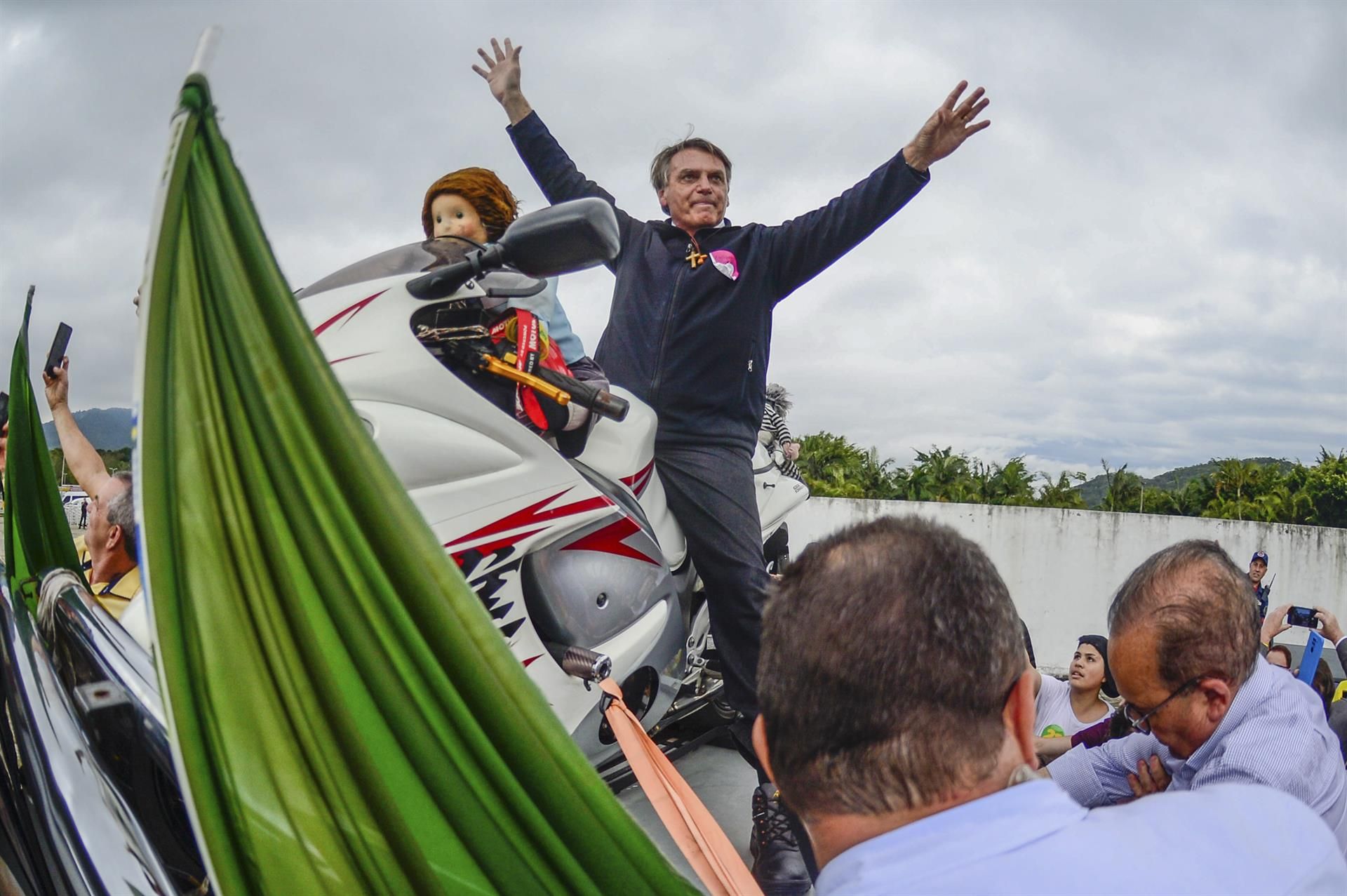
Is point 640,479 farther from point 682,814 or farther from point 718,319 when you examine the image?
point 682,814

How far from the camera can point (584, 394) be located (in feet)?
5.48

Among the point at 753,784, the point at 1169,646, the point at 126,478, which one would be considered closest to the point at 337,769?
the point at 1169,646

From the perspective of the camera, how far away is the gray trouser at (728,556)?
6.98ft

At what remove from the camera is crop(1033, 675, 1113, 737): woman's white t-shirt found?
3146mm

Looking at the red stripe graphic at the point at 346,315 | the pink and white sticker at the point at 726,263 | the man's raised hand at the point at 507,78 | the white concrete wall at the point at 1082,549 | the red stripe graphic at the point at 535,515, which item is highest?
the man's raised hand at the point at 507,78

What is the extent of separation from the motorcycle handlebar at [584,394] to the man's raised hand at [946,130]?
1.04 meters

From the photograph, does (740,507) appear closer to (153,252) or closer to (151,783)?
(151,783)

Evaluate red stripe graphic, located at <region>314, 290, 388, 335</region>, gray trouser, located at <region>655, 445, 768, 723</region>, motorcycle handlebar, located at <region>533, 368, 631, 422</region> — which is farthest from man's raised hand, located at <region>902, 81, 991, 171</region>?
red stripe graphic, located at <region>314, 290, 388, 335</region>

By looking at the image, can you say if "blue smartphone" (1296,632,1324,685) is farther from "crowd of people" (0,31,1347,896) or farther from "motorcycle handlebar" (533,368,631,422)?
"motorcycle handlebar" (533,368,631,422)

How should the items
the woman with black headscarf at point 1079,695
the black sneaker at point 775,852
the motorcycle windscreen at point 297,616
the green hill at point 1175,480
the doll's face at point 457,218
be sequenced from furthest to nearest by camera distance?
the green hill at point 1175,480
the woman with black headscarf at point 1079,695
the black sneaker at point 775,852
the doll's face at point 457,218
the motorcycle windscreen at point 297,616

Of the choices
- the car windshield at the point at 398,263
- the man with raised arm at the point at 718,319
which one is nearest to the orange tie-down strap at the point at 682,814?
the man with raised arm at the point at 718,319

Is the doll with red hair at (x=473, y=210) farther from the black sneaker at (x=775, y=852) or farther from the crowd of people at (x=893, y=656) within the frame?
the black sneaker at (x=775, y=852)

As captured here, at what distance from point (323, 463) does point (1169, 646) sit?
124cm

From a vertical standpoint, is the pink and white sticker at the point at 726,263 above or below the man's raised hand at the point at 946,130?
below
